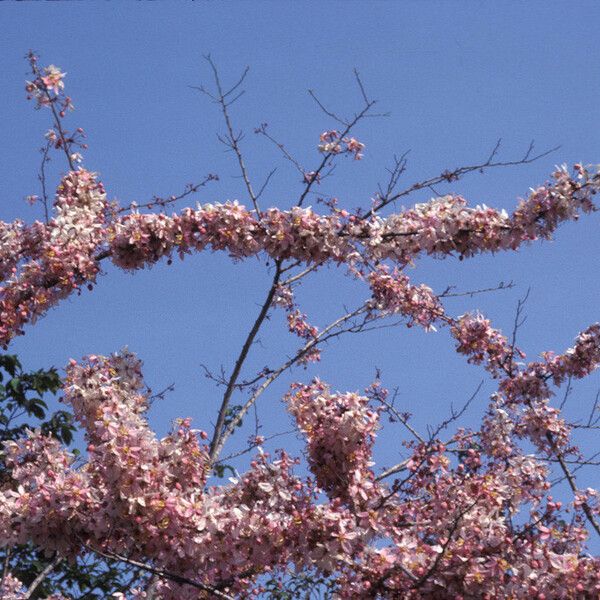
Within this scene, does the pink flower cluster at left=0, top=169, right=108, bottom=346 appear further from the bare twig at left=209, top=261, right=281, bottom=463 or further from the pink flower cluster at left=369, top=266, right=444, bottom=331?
the pink flower cluster at left=369, top=266, right=444, bottom=331

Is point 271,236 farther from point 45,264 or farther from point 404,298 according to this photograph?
point 404,298

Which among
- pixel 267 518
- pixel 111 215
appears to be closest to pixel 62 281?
pixel 111 215

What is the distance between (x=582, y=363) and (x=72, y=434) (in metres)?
4.65

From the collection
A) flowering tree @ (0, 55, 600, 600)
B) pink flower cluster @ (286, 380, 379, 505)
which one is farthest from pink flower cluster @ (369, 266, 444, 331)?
pink flower cluster @ (286, 380, 379, 505)

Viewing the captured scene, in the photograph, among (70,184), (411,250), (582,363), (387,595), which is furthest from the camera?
(582,363)

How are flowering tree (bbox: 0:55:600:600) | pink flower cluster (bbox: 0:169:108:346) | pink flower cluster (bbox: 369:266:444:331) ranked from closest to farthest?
flowering tree (bbox: 0:55:600:600) < pink flower cluster (bbox: 0:169:108:346) < pink flower cluster (bbox: 369:266:444:331)

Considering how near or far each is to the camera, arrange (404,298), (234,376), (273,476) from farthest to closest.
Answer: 1. (404,298)
2. (234,376)
3. (273,476)

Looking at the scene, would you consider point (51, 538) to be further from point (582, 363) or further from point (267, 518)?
point (582, 363)

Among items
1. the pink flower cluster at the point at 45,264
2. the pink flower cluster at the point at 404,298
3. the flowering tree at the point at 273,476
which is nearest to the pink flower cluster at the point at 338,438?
the flowering tree at the point at 273,476

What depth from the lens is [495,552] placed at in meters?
4.20

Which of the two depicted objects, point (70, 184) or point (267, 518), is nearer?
point (267, 518)

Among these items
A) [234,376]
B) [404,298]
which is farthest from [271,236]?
[404,298]

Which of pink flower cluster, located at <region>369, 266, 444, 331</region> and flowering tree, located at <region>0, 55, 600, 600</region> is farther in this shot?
pink flower cluster, located at <region>369, 266, 444, 331</region>

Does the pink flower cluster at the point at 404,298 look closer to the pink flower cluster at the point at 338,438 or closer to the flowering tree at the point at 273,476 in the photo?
the flowering tree at the point at 273,476
